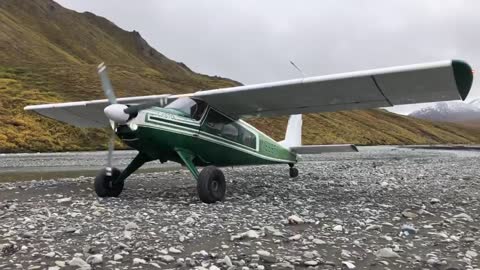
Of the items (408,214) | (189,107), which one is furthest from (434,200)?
(189,107)

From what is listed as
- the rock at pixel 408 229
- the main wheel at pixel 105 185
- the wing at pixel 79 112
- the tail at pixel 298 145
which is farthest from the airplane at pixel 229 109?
the rock at pixel 408 229

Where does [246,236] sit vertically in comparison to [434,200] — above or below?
below

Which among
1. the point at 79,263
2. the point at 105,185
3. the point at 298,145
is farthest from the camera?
the point at 298,145

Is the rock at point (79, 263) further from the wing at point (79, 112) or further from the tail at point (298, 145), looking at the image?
the tail at point (298, 145)

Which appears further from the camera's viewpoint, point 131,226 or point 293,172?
point 293,172

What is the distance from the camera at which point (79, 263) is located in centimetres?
603

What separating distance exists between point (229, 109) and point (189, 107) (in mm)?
1685

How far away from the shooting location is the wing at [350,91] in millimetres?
10969

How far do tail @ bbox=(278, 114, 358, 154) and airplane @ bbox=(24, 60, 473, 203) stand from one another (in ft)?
11.5

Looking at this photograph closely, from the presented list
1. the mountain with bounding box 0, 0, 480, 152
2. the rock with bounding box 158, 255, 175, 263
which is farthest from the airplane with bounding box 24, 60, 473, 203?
the mountain with bounding box 0, 0, 480, 152

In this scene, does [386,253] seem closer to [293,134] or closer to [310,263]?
[310,263]

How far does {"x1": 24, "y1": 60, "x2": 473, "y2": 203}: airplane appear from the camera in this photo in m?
11.2

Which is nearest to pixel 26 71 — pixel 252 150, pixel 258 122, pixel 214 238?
pixel 258 122

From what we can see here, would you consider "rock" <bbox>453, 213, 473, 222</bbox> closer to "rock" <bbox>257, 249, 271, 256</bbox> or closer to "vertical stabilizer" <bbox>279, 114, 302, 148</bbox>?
"rock" <bbox>257, 249, 271, 256</bbox>
